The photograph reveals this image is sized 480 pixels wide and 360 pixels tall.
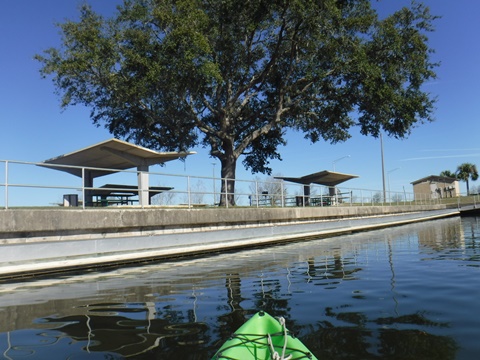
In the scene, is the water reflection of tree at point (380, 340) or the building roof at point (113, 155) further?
the building roof at point (113, 155)

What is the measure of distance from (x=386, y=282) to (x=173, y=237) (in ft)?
24.3

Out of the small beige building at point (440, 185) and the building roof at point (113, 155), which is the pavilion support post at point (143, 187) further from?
the small beige building at point (440, 185)

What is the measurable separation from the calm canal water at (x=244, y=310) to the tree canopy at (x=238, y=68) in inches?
497

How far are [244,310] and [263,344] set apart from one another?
251 cm

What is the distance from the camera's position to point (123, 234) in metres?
11.6

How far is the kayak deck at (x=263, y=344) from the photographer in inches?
113

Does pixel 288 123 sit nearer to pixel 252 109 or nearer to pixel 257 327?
pixel 252 109

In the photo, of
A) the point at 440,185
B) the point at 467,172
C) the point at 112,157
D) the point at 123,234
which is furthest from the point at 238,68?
the point at 467,172

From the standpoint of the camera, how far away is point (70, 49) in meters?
23.1

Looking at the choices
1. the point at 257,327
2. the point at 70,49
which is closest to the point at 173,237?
the point at 257,327

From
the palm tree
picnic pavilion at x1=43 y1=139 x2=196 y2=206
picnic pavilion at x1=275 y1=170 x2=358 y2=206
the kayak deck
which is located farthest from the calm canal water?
the palm tree

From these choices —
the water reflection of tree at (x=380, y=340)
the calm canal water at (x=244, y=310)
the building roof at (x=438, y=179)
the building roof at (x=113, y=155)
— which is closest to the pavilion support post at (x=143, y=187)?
the building roof at (x=113, y=155)

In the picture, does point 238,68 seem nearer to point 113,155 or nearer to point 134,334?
point 113,155

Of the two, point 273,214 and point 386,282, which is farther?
point 273,214
